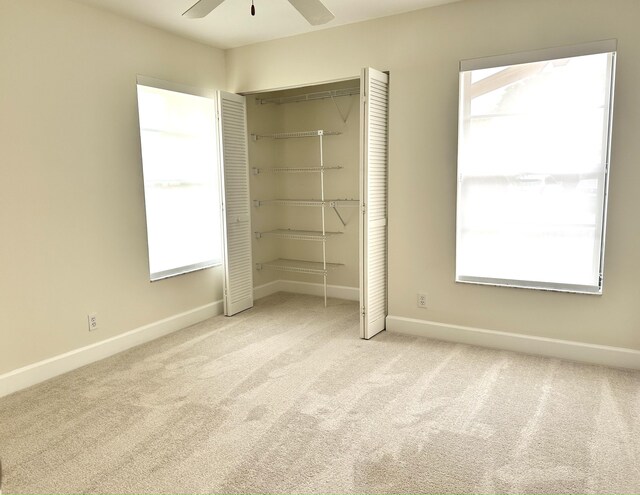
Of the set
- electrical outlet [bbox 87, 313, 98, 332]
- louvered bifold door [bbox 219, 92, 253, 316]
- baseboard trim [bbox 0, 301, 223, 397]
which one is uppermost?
louvered bifold door [bbox 219, 92, 253, 316]

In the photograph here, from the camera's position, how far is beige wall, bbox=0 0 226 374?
295cm

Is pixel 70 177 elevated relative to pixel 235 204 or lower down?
elevated

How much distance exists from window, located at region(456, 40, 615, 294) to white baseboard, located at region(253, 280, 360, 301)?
1684 mm

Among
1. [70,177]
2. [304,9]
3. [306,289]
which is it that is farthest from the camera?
[306,289]

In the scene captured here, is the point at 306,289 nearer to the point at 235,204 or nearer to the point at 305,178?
the point at 305,178

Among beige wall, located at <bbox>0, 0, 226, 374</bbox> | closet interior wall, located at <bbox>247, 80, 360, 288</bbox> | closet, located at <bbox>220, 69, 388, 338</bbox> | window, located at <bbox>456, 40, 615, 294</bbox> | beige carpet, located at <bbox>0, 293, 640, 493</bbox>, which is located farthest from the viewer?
closet interior wall, located at <bbox>247, 80, 360, 288</bbox>

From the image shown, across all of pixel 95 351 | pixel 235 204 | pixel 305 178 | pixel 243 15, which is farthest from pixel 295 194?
pixel 95 351

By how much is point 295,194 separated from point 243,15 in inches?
83.4

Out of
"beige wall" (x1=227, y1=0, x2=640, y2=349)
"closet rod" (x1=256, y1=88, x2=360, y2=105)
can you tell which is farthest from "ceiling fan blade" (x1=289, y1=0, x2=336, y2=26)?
"closet rod" (x1=256, y1=88, x2=360, y2=105)

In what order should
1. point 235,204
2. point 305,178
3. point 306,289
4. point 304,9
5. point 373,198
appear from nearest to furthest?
point 304,9, point 373,198, point 235,204, point 305,178, point 306,289

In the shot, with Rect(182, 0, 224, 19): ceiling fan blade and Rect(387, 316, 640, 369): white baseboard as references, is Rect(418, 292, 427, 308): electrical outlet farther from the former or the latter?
Rect(182, 0, 224, 19): ceiling fan blade

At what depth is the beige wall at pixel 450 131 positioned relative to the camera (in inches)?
119

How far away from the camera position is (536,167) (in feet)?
10.8

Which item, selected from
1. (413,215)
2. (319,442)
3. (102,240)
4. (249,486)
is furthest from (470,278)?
(102,240)
